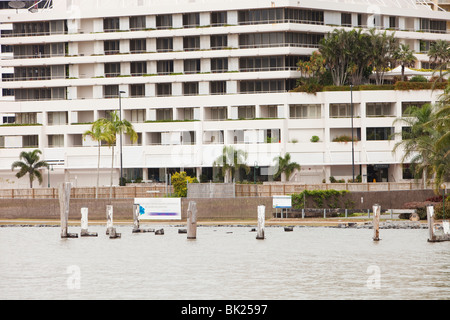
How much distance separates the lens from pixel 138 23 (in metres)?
133

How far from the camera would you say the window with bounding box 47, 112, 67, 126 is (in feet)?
438

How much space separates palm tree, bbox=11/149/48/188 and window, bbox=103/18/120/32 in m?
20.5

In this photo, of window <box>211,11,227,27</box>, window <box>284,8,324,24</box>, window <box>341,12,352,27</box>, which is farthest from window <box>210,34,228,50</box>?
window <box>341,12,352,27</box>

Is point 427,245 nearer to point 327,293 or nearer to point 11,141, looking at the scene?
point 327,293

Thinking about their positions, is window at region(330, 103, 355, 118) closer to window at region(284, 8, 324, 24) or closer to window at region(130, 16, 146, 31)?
window at region(284, 8, 324, 24)

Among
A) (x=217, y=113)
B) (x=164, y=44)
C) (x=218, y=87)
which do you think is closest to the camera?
(x=217, y=113)

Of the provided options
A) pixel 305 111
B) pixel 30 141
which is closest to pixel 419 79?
pixel 305 111

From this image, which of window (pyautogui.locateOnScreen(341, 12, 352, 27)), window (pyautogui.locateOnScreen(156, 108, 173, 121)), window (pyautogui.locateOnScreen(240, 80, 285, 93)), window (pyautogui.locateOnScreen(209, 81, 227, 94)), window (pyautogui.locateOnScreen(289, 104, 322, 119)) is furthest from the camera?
window (pyautogui.locateOnScreen(341, 12, 352, 27))

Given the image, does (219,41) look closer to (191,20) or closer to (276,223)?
(191,20)

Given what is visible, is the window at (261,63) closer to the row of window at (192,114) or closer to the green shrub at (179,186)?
the row of window at (192,114)

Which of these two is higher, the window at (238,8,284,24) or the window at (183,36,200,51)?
the window at (238,8,284,24)

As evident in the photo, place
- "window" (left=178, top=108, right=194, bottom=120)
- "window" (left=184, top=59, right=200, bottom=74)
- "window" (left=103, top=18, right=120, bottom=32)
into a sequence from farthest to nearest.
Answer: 1. "window" (left=103, top=18, right=120, bottom=32)
2. "window" (left=184, top=59, right=200, bottom=74)
3. "window" (left=178, top=108, right=194, bottom=120)

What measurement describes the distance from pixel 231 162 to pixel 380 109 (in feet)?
71.6

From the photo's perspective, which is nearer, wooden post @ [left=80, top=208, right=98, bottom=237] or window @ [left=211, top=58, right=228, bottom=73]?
wooden post @ [left=80, top=208, right=98, bottom=237]
